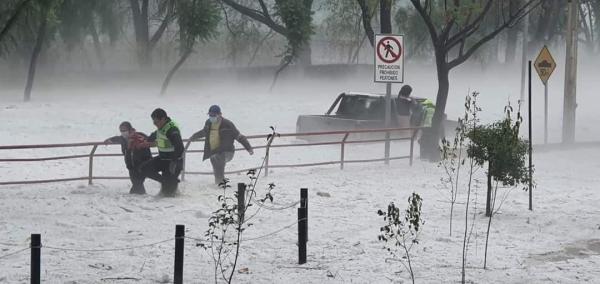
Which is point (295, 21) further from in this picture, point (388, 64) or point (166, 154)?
point (166, 154)

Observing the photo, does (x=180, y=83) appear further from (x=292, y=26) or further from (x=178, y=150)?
(x=178, y=150)

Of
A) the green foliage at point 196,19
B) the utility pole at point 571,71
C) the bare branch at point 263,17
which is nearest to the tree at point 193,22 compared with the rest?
the green foliage at point 196,19

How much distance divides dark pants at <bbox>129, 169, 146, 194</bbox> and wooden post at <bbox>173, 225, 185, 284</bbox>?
633cm

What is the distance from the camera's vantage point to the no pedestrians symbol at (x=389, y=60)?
21781 millimetres

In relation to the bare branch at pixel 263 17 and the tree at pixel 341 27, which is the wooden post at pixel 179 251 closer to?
the bare branch at pixel 263 17

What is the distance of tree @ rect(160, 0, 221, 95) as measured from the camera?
4247 cm

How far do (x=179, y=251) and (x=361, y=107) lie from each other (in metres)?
17.6

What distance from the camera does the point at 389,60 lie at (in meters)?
21.9

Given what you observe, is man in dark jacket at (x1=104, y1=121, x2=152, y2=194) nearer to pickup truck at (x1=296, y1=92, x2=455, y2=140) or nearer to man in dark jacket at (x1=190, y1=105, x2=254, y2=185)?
man in dark jacket at (x1=190, y1=105, x2=254, y2=185)

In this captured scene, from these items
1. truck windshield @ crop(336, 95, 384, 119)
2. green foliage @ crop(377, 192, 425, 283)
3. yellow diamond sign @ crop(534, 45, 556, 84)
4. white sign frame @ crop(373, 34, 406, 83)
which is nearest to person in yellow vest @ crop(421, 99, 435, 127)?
truck windshield @ crop(336, 95, 384, 119)

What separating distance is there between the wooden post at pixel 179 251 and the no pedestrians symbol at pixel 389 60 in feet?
40.7

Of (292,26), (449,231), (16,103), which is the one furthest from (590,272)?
(292,26)

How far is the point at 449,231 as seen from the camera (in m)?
13.8

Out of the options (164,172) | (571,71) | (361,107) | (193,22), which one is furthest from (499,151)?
(193,22)
